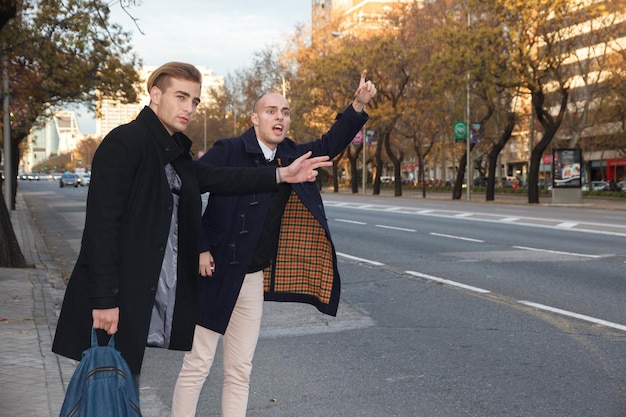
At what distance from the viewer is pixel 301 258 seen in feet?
13.8

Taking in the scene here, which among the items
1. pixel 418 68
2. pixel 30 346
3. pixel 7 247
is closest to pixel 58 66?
pixel 7 247

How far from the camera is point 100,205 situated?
3.08 meters

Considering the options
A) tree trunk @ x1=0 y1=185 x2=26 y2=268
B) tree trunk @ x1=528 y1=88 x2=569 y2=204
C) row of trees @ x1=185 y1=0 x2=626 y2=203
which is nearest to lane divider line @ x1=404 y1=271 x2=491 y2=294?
tree trunk @ x1=0 y1=185 x2=26 y2=268

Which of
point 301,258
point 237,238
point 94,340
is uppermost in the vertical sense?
point 237,238

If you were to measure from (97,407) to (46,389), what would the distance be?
2.55 metres

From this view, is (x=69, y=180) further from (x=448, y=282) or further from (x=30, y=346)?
(x=30, y=346)

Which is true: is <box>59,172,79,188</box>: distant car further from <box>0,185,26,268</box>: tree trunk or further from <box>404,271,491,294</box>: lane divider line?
<box>404,271,491,294</box>: lane divider line

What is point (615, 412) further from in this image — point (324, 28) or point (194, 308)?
point (324, 28)

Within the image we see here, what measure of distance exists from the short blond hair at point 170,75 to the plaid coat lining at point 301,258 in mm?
986

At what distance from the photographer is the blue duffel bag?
2.85m

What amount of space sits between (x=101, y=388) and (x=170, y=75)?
1.28 metres

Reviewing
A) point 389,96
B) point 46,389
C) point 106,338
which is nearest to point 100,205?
point 106,338

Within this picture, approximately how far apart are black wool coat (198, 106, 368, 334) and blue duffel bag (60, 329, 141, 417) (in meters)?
0.96

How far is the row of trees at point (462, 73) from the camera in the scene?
34.7 metres
